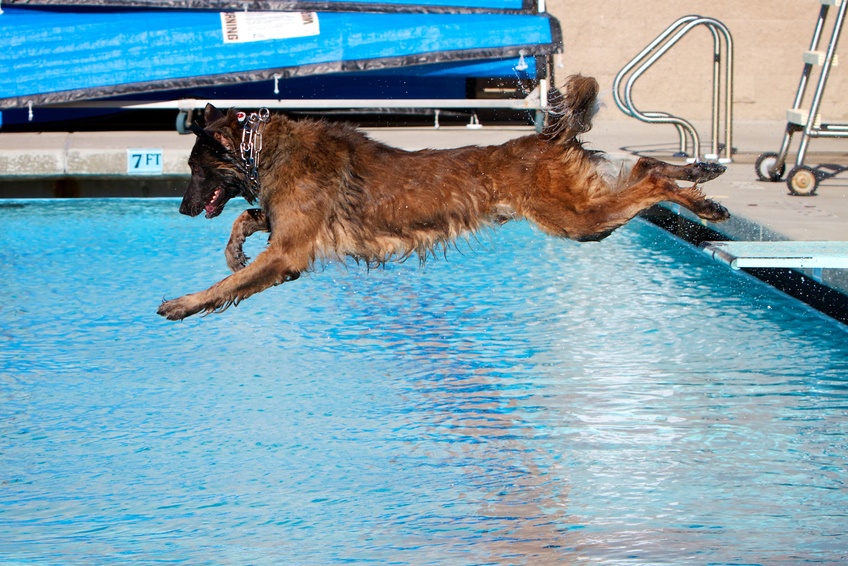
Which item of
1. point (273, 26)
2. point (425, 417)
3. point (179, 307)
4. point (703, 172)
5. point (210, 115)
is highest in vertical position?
point (273, 26)

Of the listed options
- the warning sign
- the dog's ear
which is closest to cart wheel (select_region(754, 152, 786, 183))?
the warning sign

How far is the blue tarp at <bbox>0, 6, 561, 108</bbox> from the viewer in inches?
389

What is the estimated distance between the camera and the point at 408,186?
5402mm

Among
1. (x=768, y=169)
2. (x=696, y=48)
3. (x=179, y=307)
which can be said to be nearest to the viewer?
(x=179, y=307)

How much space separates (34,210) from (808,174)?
593 centimetres

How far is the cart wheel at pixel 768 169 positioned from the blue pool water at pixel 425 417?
4.13 ft

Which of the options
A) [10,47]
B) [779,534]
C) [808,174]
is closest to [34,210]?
[10,47]

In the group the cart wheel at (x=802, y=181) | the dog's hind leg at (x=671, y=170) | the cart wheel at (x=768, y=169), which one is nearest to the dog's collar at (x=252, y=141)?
the dog's hind leg at (x=671, y=170)

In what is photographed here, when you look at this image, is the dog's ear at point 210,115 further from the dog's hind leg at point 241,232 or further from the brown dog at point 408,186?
the dog's hind leg at point 241,232

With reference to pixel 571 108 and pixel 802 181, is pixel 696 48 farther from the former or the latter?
pixel 571 108

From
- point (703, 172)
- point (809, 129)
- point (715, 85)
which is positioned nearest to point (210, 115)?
point (703, 172)

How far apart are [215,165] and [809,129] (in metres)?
4.75

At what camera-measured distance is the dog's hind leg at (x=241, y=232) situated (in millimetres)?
5578

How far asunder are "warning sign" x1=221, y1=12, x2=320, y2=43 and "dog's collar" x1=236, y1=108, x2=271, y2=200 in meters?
4.95
